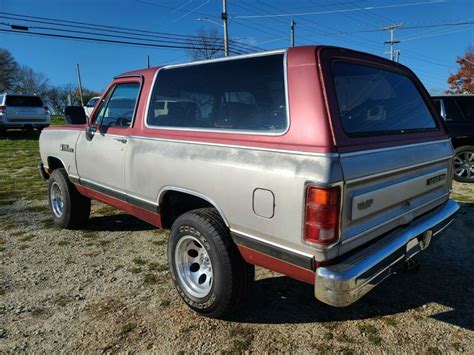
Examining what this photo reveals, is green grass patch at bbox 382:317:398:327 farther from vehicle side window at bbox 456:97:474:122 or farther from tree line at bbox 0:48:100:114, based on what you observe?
tree line at bbox 0:48:100:114

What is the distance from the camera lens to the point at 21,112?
15.5 meters

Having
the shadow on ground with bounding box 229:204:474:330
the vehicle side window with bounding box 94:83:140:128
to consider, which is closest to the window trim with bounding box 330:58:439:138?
the shadow on ground with bounding box 229:204:474:330

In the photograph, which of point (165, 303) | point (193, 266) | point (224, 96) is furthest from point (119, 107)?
point (165, 303)

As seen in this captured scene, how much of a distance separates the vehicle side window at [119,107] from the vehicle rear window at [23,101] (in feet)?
45.3

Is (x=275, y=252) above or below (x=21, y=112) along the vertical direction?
below

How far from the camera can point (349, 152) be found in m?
2.10

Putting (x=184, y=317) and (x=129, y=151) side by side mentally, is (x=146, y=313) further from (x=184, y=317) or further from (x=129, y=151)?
(x=129, y=151)

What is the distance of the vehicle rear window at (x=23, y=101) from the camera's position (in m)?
15.3

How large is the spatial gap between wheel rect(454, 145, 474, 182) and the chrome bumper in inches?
219

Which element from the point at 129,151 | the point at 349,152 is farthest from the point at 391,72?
the point at 129,151

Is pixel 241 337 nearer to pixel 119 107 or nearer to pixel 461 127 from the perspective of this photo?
pixel 119 107

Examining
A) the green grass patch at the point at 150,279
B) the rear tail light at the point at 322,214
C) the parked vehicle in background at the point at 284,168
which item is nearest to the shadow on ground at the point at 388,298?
the parked vehicle in background at the point at 284,168

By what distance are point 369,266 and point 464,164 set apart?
21.7 feet

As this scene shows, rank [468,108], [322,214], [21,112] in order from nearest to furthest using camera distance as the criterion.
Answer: [322,214] < [468,108] < [21,112]
